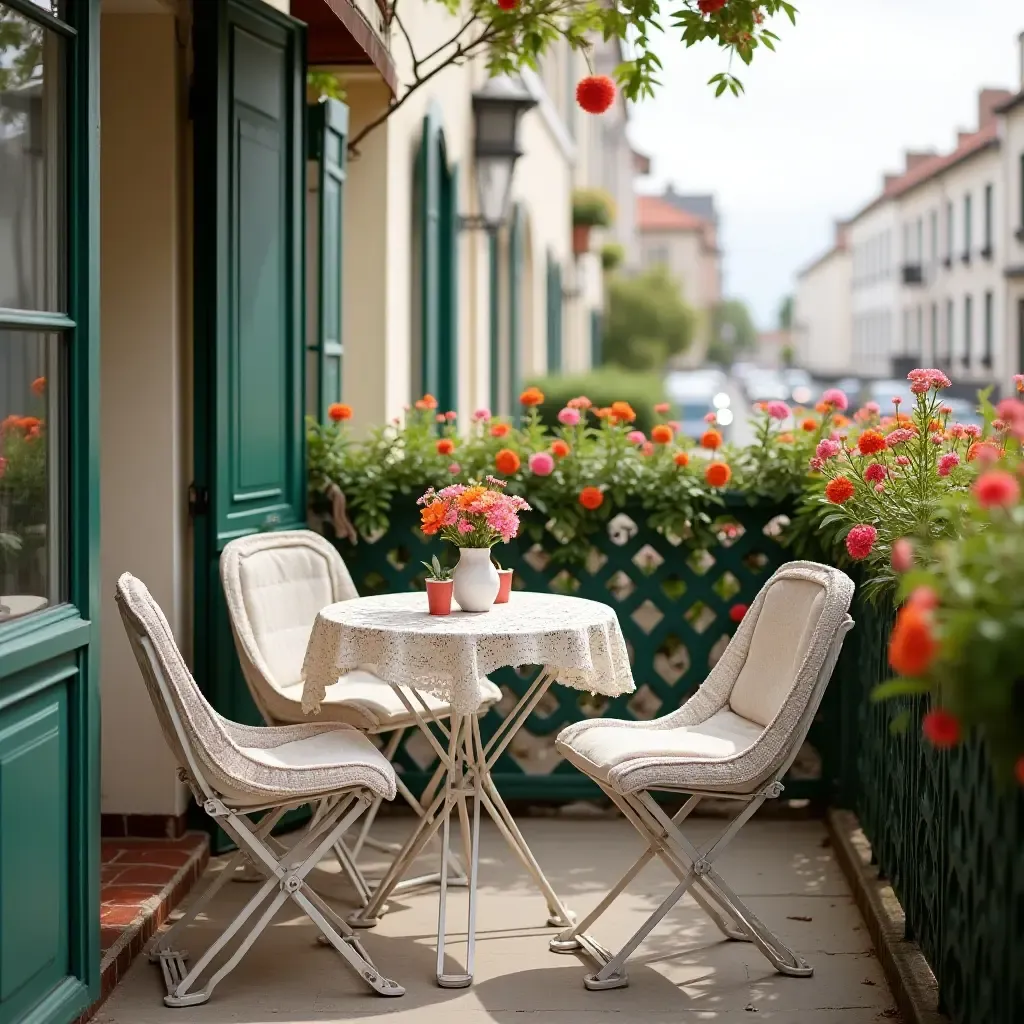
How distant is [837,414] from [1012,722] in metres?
3.72

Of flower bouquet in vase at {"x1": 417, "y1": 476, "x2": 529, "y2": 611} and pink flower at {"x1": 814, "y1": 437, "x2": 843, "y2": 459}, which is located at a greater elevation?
pink flower at {"x1": 814, "y1": 437, "x2": 843, "y2": 459}

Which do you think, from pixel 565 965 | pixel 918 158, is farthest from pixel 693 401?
pixel 918 158

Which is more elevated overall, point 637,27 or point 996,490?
point 637,27

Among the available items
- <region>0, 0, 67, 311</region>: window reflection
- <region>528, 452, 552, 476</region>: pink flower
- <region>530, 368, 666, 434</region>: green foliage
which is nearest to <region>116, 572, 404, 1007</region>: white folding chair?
<region>0, 0, 67, 311</region>: window reflection

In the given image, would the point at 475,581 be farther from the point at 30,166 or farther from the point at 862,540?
the point at 30,166

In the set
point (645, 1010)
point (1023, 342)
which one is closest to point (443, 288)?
point (645, 1010)

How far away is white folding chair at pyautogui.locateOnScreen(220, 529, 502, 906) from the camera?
469cm

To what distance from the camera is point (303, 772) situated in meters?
3.91

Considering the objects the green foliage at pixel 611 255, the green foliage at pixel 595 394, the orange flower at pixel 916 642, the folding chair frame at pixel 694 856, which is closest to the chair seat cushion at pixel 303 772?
the folding chair frame at pixel 694 856

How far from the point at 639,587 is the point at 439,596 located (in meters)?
1.62

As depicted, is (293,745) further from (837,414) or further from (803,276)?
(803,276)

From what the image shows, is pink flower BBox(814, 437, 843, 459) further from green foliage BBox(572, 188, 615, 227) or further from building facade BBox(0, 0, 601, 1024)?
green foliage BBox(572, 188, 615, 227)

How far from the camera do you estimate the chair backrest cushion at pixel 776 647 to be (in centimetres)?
418

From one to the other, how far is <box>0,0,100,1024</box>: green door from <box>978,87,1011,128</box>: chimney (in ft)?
122
